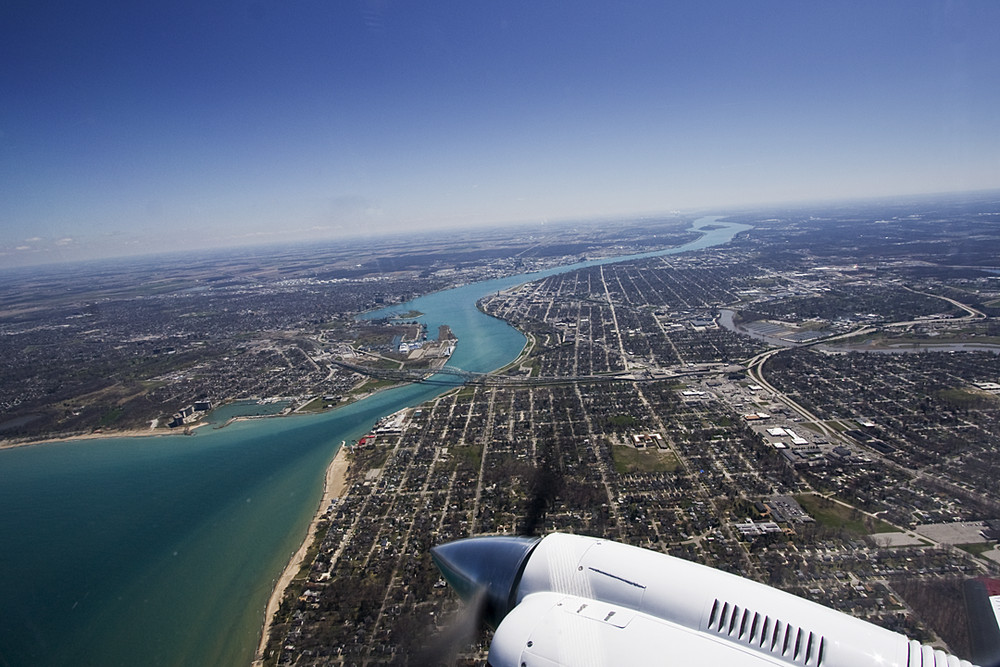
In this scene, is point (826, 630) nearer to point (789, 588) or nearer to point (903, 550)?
point (789, 588)

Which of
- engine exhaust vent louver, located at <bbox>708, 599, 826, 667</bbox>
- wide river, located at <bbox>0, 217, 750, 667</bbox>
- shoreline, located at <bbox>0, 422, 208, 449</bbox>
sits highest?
engine exhaust vent louver, located at <bbox>708, 599, 826, 667</bbox>

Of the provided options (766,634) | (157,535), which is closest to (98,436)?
(157,535)

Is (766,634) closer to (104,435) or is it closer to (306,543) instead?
(306,543)

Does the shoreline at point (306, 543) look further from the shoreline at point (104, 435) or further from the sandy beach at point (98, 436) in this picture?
the sandy beach at point (98, 436)

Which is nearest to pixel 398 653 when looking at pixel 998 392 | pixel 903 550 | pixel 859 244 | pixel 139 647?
pixel 139 647

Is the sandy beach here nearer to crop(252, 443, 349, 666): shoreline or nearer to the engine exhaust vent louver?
crop(252, 443, 349, 666): shoreline

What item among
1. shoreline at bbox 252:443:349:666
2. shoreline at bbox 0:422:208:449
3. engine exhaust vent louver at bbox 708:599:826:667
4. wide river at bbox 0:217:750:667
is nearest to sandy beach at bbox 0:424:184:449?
shoreline at bbox 0:422:208:449

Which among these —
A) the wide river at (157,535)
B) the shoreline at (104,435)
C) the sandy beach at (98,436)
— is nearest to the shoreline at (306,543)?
the wide river at (157,535)
